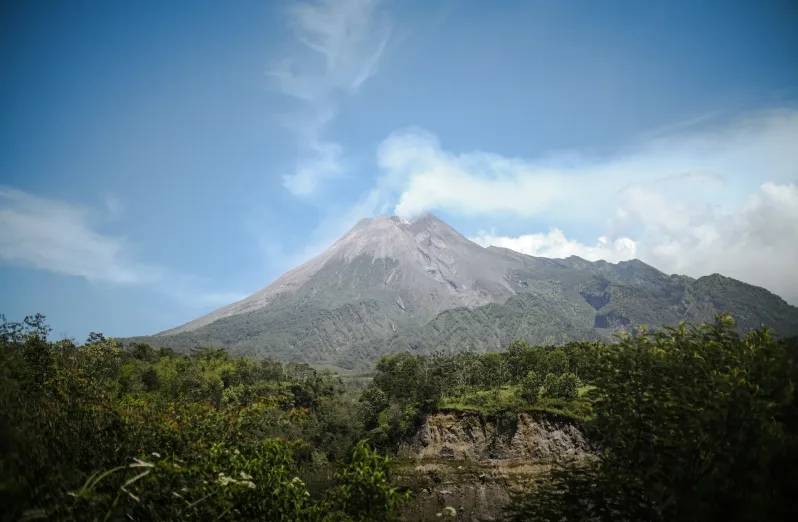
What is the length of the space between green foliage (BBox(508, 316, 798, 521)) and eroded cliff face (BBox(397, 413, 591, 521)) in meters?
32.3

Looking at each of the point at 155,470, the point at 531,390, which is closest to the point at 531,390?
the point at 531,390

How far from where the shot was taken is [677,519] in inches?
341

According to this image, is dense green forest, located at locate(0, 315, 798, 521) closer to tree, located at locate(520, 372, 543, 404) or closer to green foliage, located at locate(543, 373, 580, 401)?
green foliage, located at locate(543, 373, 580, 401)

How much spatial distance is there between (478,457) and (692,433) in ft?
191

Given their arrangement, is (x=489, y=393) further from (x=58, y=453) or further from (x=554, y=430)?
(x=58, y=453)

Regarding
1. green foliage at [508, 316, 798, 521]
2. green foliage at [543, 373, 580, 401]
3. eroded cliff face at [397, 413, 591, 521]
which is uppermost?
green foliage at [508, 316, 798, 521]

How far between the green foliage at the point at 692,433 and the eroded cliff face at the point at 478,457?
32348mm

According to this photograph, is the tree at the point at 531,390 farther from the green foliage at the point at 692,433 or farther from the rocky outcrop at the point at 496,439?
the green foliage at the point at 692,433

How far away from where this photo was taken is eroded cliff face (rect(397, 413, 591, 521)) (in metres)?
47.1

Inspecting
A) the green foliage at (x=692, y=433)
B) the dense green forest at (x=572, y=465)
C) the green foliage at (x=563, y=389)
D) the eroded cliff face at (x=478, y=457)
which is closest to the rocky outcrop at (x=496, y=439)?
the eroded cliff face at (x=478, y=457)

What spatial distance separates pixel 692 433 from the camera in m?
11.4

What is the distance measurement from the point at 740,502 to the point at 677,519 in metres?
1.19

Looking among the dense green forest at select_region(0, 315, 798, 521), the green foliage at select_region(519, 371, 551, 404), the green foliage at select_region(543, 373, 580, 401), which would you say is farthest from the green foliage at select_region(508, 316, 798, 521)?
the green foliage at select_region(519, 371, 551, 404)

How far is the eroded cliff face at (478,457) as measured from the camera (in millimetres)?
47062
